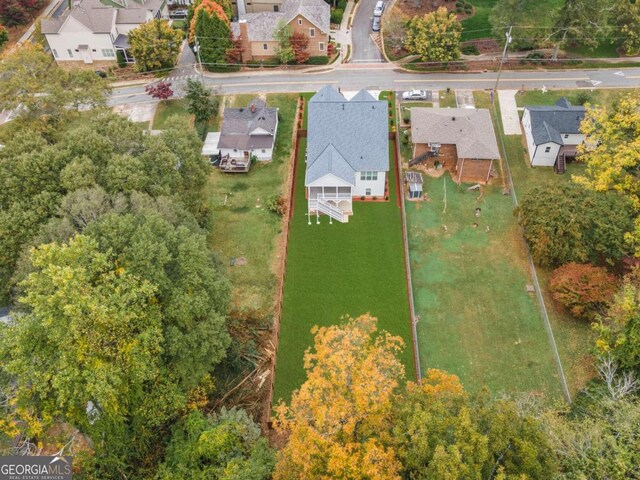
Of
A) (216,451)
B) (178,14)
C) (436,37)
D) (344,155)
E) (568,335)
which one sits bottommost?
(568,335)

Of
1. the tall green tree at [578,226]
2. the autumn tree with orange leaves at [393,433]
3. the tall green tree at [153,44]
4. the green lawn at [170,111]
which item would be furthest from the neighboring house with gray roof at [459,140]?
the tall green tree at [153,44]

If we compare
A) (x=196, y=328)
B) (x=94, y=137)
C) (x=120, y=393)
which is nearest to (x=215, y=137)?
(x=94, y=137)

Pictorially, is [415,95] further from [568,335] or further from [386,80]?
[568,335]

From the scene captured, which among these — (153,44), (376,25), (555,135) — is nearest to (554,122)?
(555,135)

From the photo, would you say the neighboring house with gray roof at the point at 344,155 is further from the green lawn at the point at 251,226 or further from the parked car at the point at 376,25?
the parked car at the point at 376,25

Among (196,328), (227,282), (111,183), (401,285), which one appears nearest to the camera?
(196,328)

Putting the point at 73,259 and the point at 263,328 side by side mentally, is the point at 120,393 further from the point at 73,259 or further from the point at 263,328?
the point at 263,328

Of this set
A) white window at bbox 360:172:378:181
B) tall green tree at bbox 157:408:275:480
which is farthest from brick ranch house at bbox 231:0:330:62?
tall green tree at bbox 157:408:275:480
